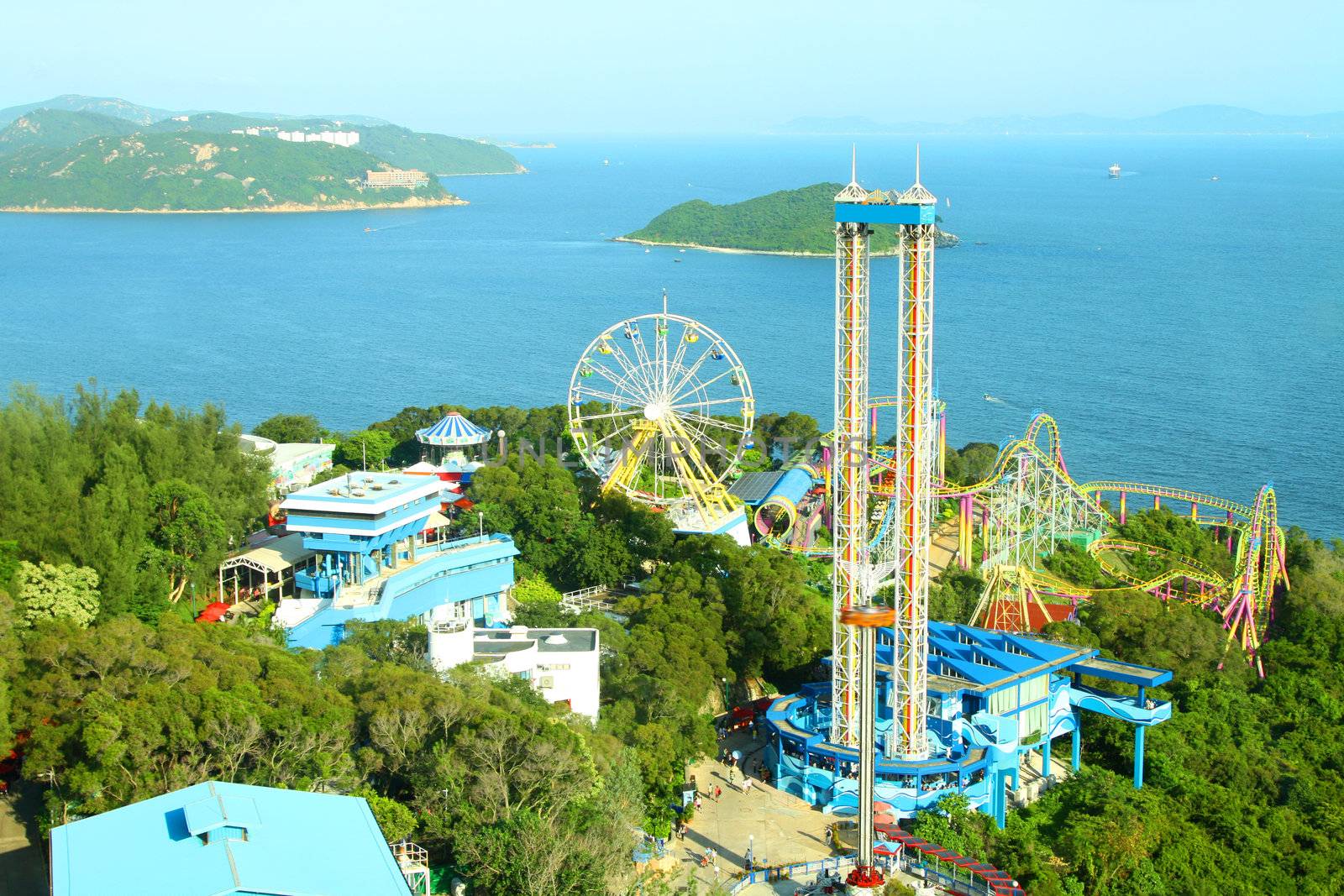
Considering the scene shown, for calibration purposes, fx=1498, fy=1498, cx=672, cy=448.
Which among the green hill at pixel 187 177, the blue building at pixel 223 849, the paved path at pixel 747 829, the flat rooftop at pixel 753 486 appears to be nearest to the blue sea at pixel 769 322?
the flat rooftop at pixel 753 486

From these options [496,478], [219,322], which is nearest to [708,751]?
[496,478]

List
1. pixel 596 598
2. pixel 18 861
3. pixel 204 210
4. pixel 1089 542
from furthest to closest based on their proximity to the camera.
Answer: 1. pixel 204 210
2. pixel 1089 542
3. pixel 596 598
4. pixel 18 861

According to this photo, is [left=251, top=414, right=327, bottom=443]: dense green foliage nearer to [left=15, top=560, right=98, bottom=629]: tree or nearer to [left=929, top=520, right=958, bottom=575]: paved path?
[left=929, top=520, right=958, bottom=575]: paved path

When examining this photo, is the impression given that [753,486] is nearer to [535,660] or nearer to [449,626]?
[535,660]

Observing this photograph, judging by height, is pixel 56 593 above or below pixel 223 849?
above

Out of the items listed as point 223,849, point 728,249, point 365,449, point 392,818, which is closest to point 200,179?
point 728,249

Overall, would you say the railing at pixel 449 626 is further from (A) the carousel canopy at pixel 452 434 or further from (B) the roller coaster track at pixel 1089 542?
(A) the carousel canopy at pixel 452 434
